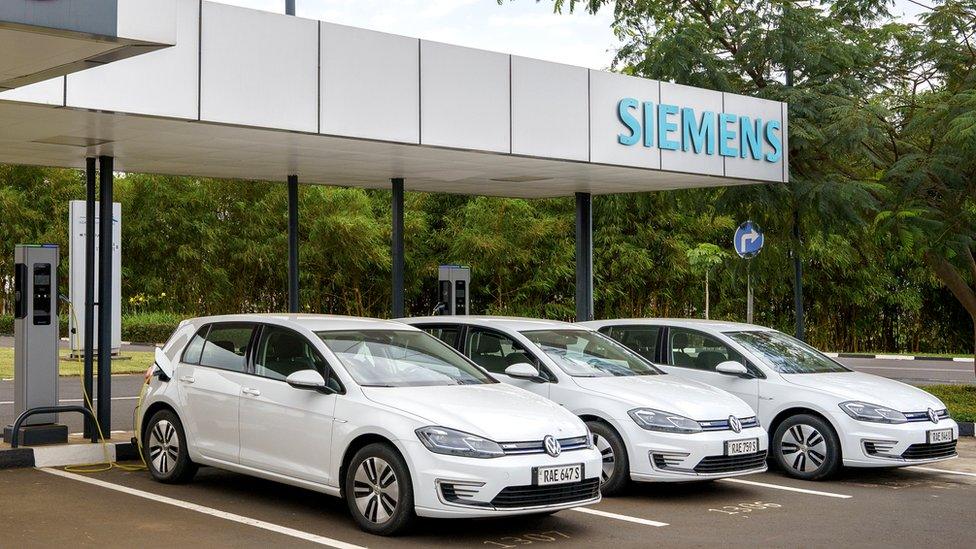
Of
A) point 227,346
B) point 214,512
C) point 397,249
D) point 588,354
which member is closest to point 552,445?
point 214,512

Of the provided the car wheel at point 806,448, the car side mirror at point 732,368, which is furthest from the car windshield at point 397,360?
the car wheel at point 806,448

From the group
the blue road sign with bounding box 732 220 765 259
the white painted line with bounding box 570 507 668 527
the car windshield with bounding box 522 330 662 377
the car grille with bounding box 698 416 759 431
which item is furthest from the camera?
the blue road sign with bounding box 732 220 765 259

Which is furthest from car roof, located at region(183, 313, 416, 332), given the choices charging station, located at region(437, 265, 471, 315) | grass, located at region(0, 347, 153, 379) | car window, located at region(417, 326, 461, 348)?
grass, located at region(0, 347, 153, 379)

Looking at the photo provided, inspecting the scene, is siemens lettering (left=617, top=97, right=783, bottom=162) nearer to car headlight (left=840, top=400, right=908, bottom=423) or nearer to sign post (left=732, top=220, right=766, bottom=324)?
sign post (left=732, top=220, right=766, bottom=324)

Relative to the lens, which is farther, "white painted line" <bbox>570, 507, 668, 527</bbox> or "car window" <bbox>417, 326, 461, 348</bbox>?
"car window" <bbox>417, 326, 461, 348</bbox>

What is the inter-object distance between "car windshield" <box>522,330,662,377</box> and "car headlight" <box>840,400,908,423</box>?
1.77 metres

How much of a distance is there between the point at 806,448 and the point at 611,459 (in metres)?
2.35

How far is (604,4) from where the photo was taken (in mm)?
17844

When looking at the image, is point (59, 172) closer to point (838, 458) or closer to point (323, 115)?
point (323, 115)

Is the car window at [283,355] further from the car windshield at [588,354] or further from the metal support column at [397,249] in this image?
the metal support column at [397,249]

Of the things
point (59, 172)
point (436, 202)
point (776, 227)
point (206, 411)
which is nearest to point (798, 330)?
point (776, 227)

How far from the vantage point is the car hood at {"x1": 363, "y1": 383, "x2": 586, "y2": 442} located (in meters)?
7.24

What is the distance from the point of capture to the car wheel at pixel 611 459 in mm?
8969

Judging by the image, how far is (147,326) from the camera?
29594mm
